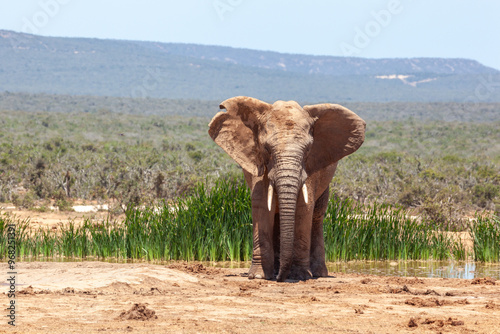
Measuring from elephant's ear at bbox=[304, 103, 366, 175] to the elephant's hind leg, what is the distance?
2.66 ft

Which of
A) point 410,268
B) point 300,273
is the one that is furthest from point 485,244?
point 300,273

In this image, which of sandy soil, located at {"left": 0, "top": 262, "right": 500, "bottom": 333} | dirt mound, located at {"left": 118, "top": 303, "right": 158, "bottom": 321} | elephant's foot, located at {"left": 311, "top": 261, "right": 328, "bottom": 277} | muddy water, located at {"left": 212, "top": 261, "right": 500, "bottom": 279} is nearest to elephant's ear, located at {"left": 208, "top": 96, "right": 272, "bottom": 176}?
sandy soil, located at {"left": 0, "top": 262, "right": 500, "bottom": 333}

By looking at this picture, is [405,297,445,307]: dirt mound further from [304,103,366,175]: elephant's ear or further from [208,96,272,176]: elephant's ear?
[208,96,272,176]: elephant's ear

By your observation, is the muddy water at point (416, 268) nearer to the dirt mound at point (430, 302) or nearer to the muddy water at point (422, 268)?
the muddy water at point (422, 268)

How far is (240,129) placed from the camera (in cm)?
1011

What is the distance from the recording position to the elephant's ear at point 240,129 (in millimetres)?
9969

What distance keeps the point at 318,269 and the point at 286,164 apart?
83.8 inches

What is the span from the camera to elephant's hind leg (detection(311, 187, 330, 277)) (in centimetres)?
1064

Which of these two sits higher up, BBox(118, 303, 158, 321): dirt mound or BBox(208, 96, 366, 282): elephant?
BBox(208, 96, 366, 282): elephant

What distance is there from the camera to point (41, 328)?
20.5 feet

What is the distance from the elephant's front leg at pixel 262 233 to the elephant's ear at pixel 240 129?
414 mm

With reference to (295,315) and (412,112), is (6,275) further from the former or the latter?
(412,112)

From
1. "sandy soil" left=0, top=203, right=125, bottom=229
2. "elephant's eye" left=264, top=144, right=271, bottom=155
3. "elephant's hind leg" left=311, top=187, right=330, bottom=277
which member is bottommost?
"elephant's hind leg" left=311, top=187, right=330, bottom=277

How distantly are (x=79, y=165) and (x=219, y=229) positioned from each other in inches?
765
